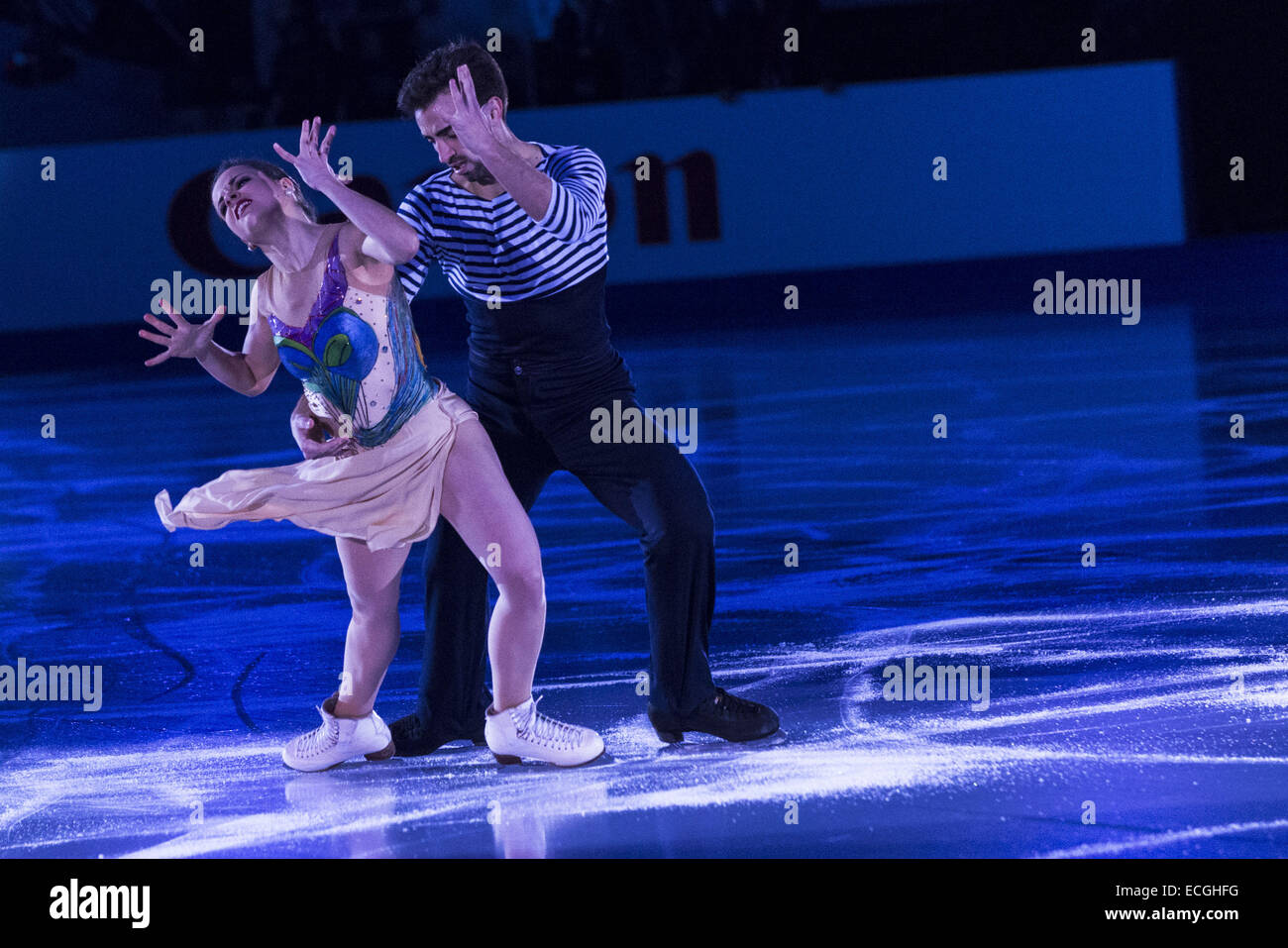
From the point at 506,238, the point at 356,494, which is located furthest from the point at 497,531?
the point at 506,238

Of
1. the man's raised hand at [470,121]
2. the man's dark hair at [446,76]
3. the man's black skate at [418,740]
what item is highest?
the man's dark hair at [446,76]

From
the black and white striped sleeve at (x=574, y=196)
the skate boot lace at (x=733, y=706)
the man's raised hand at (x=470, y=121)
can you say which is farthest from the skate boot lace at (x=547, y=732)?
the man's raised hand at (x=470, y=121)

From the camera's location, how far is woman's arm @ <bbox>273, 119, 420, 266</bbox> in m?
3.37

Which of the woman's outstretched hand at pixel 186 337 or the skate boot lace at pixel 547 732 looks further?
the skate boot lace at pixel 547 732

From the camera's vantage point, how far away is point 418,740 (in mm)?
4066

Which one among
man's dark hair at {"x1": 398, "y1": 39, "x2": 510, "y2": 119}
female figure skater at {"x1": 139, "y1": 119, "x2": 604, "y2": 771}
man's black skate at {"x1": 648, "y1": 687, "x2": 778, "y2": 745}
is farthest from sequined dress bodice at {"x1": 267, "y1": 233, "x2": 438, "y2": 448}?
man's black skate at {"x1": 648, "y1": 687, "x2": 778, "y2": 745}

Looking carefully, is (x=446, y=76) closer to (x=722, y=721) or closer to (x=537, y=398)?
(x=537, y=398)

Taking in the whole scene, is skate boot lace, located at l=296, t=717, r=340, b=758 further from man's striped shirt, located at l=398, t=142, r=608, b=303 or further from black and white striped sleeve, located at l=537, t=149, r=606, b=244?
black and white striped sleeve, located at l=537, t=149, r=606, b=244

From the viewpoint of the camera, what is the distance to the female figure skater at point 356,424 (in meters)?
3.61

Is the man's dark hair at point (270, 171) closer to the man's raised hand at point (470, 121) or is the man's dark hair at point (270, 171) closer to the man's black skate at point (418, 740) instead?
the man's raised hand at point (470, 121)

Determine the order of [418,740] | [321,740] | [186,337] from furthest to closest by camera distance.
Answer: [418,740] < [321,740] < [186,337]

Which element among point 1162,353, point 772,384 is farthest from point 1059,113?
point 772,384

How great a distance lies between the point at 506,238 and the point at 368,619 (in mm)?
920
